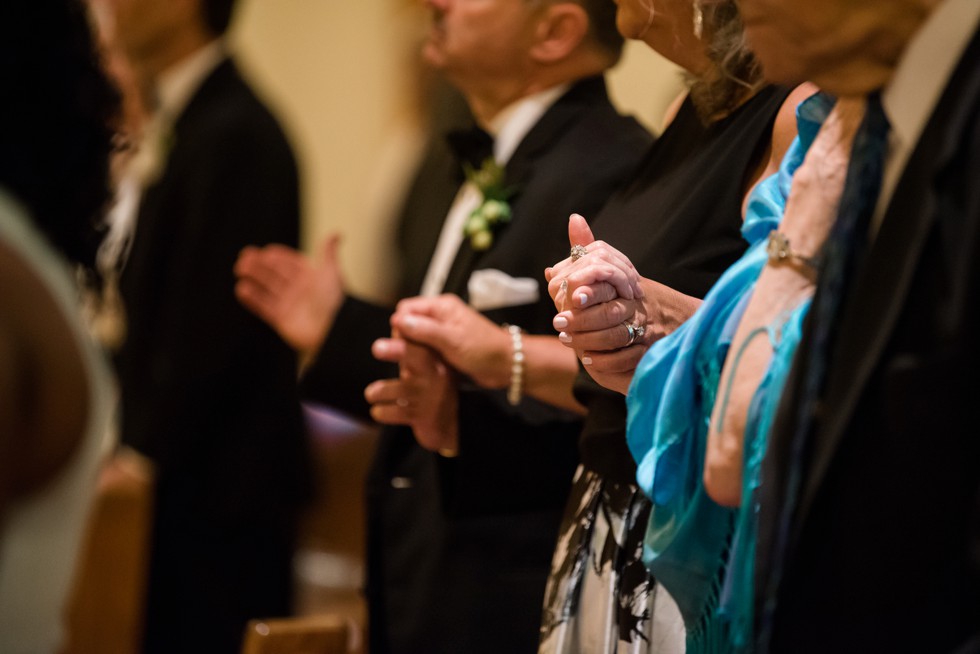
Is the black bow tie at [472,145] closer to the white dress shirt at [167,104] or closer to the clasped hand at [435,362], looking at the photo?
the clasped hand at [435,362]

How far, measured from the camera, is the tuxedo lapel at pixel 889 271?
1021 millimetres

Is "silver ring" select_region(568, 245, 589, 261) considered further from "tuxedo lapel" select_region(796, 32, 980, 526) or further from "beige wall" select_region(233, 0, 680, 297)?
"beige wall" select_region(233, 0, 680, 297)

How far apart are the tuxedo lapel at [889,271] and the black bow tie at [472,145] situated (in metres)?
1.22

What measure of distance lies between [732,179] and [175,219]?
1.88 m

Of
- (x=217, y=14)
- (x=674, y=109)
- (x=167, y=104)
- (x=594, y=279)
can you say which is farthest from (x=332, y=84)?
(x=594, y=279)

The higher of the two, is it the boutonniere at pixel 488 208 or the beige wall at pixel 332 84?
the beige wall at pixel 332 84

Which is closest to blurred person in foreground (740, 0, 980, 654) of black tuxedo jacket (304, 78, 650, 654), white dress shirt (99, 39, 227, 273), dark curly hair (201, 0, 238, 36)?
black tuxedo jacket (304, 78, 650, 654)

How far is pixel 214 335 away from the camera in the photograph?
307 cm

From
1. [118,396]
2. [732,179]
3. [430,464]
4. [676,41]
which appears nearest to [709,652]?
[732,179]

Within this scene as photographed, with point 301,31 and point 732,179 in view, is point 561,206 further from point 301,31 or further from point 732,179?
point 301,31

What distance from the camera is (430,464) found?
225cm

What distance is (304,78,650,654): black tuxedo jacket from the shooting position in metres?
2.04

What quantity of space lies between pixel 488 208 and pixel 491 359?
289mm

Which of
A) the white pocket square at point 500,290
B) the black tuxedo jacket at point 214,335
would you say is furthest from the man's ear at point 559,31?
the black tuxedo jacket at point 214,335
